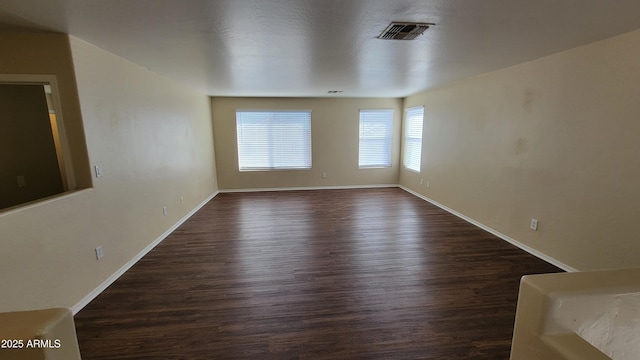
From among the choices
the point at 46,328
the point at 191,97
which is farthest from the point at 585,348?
the point at 191,97

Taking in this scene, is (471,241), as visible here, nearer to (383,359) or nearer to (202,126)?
(383,359)

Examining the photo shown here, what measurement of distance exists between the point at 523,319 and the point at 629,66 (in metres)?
2.55

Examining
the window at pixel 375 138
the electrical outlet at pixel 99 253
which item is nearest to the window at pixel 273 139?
the window at pixel 375 138

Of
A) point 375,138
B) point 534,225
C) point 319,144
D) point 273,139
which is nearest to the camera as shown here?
point 534,225

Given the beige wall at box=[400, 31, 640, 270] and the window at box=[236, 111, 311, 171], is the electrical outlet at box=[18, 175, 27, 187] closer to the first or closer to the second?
the window at box=[236, 111, 311, 171]

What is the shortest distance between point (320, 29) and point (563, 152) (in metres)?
2.84

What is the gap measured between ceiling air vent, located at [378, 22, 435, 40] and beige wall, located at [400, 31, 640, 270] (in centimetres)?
180

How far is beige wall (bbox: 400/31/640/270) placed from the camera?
2262 mm

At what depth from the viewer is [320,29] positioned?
81.9 inches

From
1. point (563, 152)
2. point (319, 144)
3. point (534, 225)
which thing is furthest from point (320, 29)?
point (319, 144)

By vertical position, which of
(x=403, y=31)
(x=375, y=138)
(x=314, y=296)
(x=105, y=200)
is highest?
(x=403, y=31)

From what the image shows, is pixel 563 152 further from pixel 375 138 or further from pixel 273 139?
pixel 273 139

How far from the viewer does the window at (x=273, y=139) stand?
632 cm

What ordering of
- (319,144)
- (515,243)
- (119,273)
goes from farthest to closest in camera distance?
(319,144), (515,243), (119,273)
